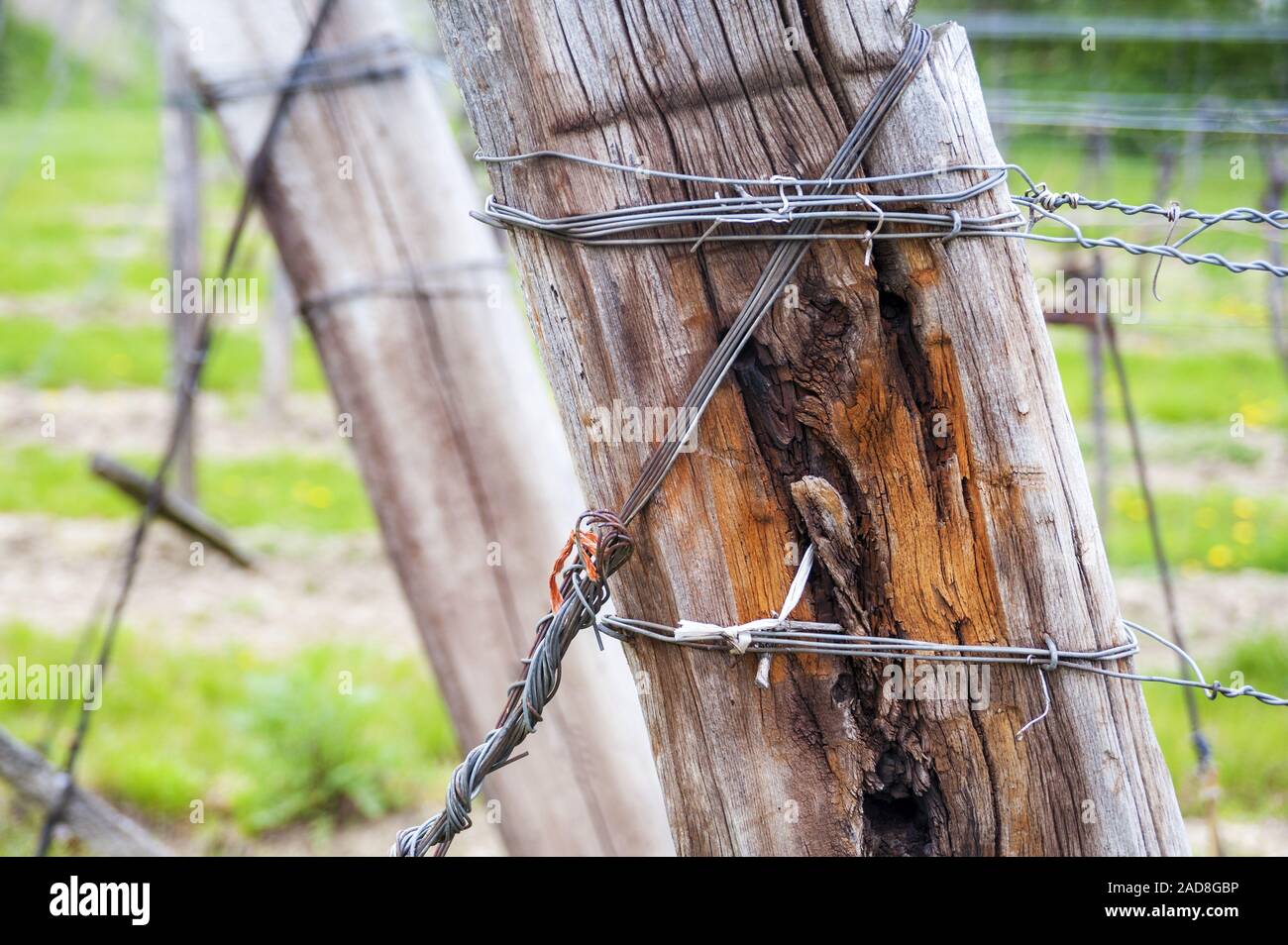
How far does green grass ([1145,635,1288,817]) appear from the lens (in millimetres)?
4129

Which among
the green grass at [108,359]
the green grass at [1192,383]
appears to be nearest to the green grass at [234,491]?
the green grass at [108,359]

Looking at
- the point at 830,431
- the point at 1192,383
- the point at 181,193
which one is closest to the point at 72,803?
the point at 830,431

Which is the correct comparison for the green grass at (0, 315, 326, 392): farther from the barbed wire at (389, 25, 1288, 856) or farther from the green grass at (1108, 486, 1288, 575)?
the barbed wire at (389, 25, 1288, 856)

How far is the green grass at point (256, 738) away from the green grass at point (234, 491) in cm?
178

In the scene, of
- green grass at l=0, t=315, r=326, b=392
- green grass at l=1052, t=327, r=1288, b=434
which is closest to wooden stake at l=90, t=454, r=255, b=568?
green grass at l=0, t=315, r=326, b=392

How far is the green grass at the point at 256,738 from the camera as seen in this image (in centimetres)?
425

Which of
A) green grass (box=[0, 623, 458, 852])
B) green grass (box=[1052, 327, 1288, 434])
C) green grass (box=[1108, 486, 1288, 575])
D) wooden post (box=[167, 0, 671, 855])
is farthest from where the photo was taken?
green grass (box=[1052, 327, 1288, 434])

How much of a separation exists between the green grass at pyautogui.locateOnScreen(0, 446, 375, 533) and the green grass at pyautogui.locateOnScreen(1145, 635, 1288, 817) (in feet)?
14.7

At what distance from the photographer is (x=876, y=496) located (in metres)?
1.37

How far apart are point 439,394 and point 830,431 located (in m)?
1.70

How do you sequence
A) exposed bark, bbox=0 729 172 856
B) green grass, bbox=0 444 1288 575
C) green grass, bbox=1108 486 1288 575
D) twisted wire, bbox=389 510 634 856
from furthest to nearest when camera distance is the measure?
1. green grass, bbox=0 444 1288 575
2. green grass, bbox=1108 486 1288 575
3. exposed bark, bbox=0 729 172 856
4. twisted wire, bbox=389 510 634 856

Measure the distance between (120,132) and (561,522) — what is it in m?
17.7

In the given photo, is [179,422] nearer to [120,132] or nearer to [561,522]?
[561,522]
